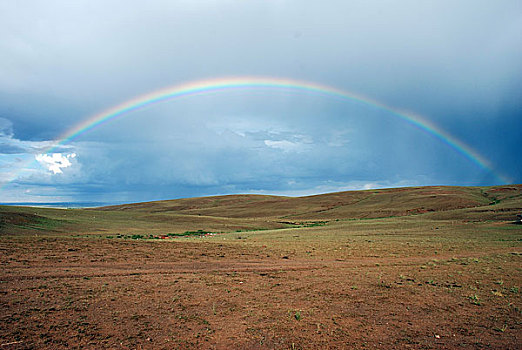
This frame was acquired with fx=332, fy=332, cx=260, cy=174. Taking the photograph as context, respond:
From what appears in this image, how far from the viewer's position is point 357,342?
8.27m

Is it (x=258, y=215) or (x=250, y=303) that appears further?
(x=258, y=215)

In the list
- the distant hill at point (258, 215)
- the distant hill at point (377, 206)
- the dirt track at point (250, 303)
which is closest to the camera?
the dirt track at point (250, 303)

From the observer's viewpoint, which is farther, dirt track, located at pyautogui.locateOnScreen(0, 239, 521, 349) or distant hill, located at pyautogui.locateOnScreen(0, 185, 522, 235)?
distant hill, located at pyautogui.locateOnScreen(0, 185, 522, 235)

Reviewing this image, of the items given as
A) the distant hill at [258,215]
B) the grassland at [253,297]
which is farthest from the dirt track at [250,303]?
the distant hill at [258,215]

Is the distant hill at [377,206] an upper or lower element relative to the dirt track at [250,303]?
upper

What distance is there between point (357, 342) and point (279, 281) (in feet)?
20.4

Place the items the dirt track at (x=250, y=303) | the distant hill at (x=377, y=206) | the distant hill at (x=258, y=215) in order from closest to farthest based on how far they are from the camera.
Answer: the dirt track at (x=250, y=303)
the distant hill at (x=258, y=215)
the distant hill at (x=377, y=206)

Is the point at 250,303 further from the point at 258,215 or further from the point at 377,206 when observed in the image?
the point at 258,215

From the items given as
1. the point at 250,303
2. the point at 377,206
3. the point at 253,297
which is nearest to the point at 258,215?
the point at 377,206

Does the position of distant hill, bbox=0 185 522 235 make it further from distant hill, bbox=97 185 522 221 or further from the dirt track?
the dirt track

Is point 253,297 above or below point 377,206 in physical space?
below

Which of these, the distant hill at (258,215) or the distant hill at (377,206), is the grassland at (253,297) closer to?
the distant hill at (258,215)

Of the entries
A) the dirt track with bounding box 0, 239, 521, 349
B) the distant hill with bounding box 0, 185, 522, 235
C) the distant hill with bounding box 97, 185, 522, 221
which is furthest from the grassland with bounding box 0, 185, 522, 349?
the distant hill with bounding box 97, 185, 522, 221

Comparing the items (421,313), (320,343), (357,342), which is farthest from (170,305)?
(421,313)
